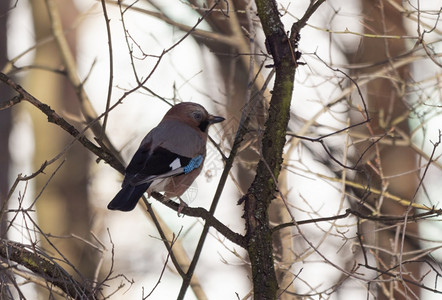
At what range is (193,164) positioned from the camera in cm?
493

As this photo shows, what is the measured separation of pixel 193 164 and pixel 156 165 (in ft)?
1.20

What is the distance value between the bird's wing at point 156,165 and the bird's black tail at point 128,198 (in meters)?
0.03

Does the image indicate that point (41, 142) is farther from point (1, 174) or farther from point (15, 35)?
point (15, 35)

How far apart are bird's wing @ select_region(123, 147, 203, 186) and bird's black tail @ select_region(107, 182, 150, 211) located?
0.10 feet

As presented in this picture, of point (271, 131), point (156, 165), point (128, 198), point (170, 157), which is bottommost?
point (271, 131)

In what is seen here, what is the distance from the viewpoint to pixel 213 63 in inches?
345

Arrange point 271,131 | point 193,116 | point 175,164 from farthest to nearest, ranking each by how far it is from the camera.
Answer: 1. point 193,116
2. point 175,164
3. point 271,131

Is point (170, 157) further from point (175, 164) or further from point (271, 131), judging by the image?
point (271, 131)

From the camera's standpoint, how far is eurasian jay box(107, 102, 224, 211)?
433cm

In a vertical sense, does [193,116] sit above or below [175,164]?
above

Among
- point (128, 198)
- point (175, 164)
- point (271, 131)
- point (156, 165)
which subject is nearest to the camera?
point (271, 131)

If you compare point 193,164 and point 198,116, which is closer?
point 193,164

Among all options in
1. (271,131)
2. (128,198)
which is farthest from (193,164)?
(271,131)

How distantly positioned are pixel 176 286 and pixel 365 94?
347 centimetres
